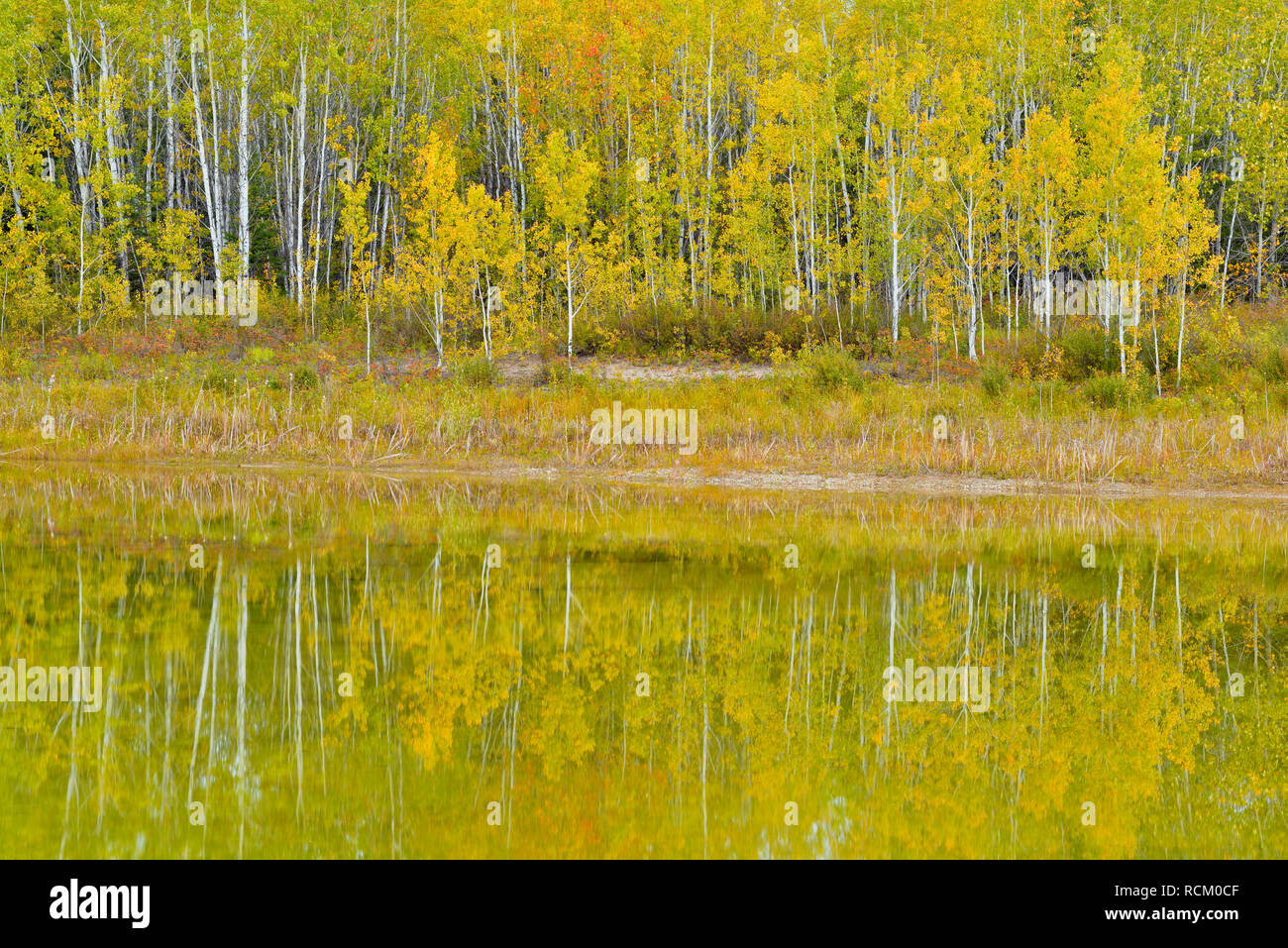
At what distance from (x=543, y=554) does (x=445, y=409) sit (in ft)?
49.4

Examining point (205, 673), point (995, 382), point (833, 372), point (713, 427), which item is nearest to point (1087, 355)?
point (995, 382)

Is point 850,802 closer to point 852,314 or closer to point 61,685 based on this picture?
point 61,685

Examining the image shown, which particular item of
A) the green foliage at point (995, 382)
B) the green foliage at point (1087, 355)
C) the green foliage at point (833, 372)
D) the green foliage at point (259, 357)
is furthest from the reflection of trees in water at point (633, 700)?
the green foliage at point (259, 357)

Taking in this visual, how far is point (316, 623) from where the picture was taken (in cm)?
989

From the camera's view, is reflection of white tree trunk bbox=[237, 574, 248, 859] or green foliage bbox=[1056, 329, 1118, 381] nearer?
reflection of white tree trunk bbox=[237, 574, 248, 859]

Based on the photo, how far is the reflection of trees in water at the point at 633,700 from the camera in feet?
18.5

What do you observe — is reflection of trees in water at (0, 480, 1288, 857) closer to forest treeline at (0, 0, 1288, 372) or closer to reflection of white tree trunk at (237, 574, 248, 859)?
reflection of white tree trunk at (237, 574, 248, 859)

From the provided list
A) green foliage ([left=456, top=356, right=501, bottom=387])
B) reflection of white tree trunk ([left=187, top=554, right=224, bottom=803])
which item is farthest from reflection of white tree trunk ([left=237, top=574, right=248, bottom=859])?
green foliage ([left=456, top=356, right=501, bottom=387])

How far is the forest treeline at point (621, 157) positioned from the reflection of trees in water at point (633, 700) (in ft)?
74.0

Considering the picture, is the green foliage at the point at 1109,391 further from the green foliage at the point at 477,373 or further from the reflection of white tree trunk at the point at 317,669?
the reflection of white tree trunk at the point at 317,669

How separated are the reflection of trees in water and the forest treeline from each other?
888 inches

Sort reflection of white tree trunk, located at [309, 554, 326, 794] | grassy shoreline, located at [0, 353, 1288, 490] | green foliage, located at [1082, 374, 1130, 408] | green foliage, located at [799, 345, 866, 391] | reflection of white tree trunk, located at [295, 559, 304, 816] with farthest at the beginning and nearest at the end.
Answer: green foliage, located at [799, 345, 866, 391] < green foliage, located at [1082, 374, 1130, 408] < grassy shoreline, located at [0, 353, 1288, 490] < reflection of white tree trunk, located at [309, 554, 326, 794] < reflection of white tree trunk, located at [295, 559, 304, 816]

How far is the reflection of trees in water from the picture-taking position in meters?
5.62

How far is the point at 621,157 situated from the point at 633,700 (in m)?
41.6
